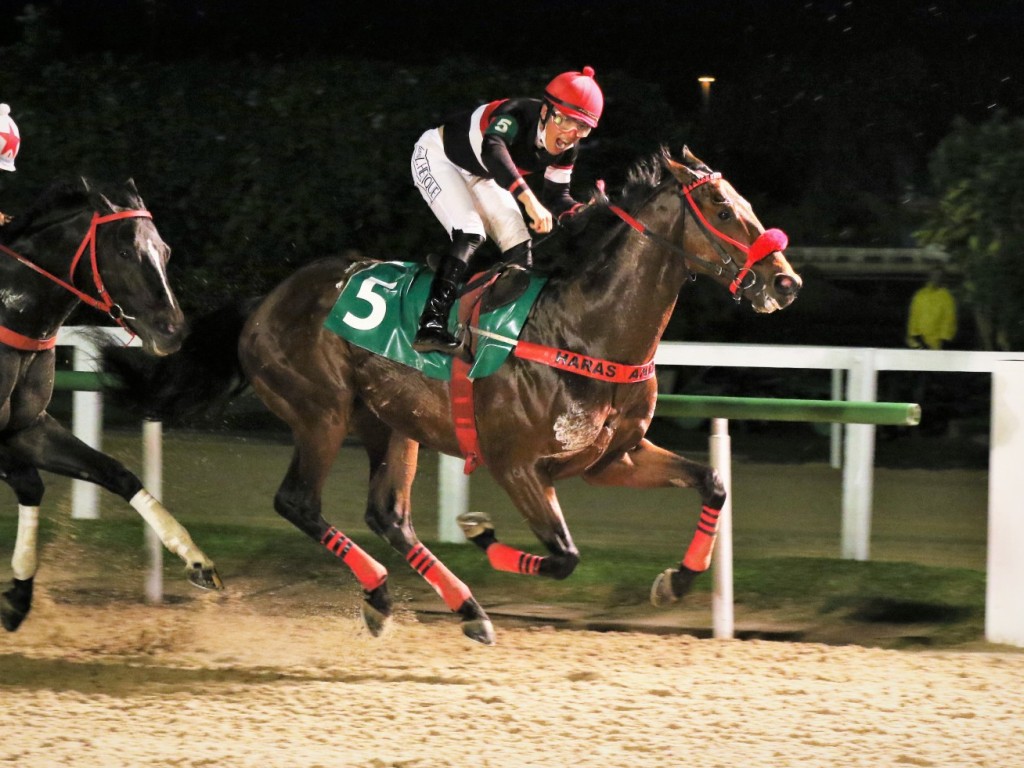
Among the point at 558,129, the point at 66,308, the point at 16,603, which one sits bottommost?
the point at 16,603

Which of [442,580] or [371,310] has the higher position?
[371,310]

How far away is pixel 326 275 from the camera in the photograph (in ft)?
18.3

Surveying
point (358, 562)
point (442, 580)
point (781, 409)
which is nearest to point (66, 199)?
point (358, 562)

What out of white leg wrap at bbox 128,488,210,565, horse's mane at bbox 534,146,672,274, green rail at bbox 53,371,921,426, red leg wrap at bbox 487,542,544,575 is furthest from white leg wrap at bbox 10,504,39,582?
horse's mane at bbox 534,146,672,274

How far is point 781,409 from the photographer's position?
5902 millimetres

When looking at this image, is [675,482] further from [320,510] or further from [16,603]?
[16,603]

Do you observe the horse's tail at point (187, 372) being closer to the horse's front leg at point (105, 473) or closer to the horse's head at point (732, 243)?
the horse's front leg at point (105, 473)

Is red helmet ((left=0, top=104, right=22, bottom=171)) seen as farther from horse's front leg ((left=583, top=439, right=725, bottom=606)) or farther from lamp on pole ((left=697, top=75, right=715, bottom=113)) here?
lamp on pole ((left=697, top=75, right=715, bottom=113))

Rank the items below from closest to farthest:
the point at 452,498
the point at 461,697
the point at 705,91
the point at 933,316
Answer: the point at 461,697 → the point at 452,498 → the point at 933,316 → the point at 705,91

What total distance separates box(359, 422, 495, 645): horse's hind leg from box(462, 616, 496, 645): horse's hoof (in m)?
0.02

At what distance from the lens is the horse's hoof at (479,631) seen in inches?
200

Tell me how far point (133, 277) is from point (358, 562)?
1327 mm

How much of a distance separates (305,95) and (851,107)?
36.4 feet

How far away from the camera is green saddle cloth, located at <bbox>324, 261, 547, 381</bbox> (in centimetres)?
500
